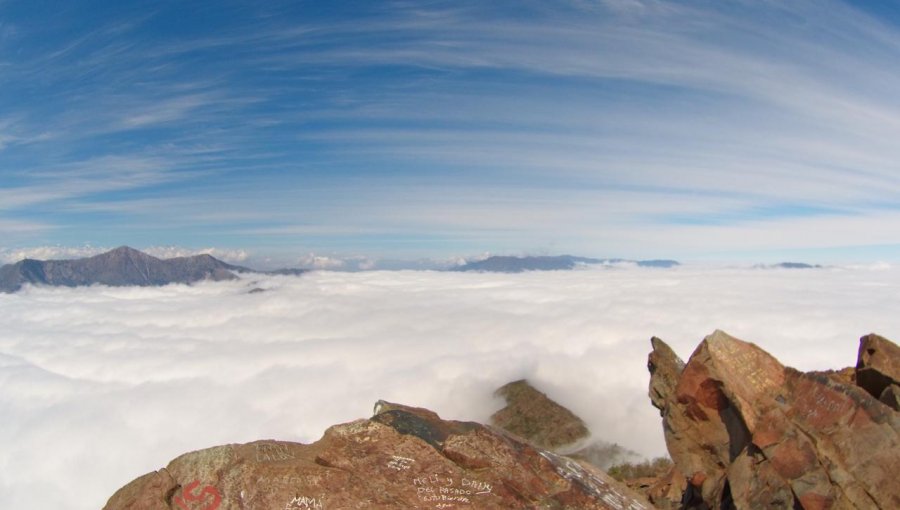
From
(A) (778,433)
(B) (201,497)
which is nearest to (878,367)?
(A) (778,433)

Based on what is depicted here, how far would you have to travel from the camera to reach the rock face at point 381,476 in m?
14.7

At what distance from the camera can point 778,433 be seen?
23.5 m

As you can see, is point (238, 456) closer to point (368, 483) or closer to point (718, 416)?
point (368, 483)

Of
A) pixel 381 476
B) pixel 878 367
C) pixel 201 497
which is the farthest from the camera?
pixel 878 367

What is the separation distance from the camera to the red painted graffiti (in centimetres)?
1460

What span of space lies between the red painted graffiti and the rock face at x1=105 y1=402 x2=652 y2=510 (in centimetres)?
3

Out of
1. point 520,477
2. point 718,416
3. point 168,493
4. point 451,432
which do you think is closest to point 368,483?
point 451,432

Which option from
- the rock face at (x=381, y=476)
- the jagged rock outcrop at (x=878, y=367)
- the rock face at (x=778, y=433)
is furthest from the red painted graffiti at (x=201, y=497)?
the jagged rock outcrop at (x=878, y=367)

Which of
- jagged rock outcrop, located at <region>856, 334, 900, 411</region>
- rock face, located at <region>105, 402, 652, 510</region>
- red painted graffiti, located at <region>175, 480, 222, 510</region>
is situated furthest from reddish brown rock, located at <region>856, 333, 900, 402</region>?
red painted graffiti, located at <region>175, 480, 222, 510</region>

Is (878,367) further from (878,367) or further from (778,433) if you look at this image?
(778,433)

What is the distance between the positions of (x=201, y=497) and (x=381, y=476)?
532cm

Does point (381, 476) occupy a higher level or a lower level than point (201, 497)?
higher

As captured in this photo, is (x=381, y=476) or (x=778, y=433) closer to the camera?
(x=381, y=476)

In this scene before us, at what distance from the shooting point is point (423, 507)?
14.7 meters
